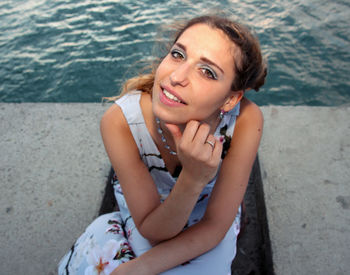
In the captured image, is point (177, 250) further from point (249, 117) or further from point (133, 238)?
point (249, 117)

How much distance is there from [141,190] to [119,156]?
0.79 feet

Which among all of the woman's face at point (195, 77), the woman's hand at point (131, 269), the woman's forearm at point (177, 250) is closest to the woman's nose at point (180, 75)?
the woman's face at point (195, 77)

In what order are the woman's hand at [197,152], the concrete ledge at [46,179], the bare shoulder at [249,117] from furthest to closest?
the concrete ledge at [46,179], the bare shoulder at [249,117], the woman's hand at [197,152]

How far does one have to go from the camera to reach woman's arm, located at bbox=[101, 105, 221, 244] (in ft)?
5.23

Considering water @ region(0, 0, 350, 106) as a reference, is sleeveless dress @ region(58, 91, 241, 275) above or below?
above

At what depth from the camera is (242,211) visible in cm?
247

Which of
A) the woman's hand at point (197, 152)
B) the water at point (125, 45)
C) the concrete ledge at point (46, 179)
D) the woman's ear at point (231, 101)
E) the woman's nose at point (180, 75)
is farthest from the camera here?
the water at point (125, 45)

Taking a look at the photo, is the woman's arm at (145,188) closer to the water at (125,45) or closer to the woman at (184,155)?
the woman at (184,155)

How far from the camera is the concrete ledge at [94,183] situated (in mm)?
2168

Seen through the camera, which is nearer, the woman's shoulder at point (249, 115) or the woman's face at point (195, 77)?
the woman's face at point (195, 77)

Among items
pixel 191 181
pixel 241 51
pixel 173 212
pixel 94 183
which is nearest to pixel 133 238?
pixel 173 212

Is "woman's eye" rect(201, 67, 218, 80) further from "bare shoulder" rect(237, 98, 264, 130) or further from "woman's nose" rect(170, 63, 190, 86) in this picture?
"bare shoulder" rect(237, 98, 264, 130)

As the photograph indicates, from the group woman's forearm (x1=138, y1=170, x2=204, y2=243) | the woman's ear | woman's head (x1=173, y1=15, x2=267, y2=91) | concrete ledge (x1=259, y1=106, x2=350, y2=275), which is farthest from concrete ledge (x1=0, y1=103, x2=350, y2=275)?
woman's head (x1=173, y1=15, x2=267, y2=91)

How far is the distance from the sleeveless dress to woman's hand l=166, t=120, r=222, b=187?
0.50 meters
